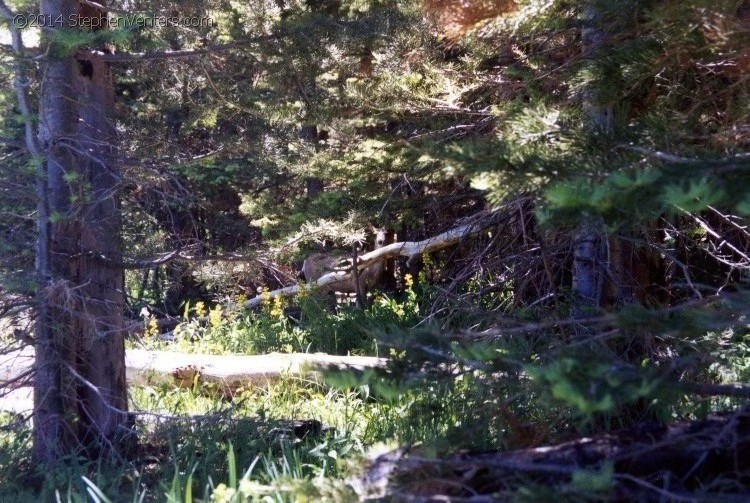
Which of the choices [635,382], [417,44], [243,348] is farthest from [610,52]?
[243,348]

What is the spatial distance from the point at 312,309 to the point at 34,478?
519cm

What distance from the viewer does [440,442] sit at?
9.90 ft

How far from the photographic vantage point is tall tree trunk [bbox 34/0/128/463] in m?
4.76

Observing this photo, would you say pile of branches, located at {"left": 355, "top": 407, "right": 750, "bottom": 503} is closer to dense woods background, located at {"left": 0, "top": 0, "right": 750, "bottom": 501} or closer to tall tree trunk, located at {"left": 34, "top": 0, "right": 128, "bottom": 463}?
dense woods background, located at {"left": 0, "top": 0, "right": 750, "bottom": 501}

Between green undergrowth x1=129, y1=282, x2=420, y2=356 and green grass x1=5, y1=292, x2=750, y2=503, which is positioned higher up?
green undergrowth x1=129, y1=282, x2=420, y2=356

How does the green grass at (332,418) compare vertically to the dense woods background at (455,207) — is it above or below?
below

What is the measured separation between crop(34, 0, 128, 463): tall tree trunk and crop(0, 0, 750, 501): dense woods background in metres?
0.02

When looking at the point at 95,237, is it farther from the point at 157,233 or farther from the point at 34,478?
the point at 34,478

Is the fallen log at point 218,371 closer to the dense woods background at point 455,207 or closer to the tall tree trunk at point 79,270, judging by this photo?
the dense woods background at point 455,207

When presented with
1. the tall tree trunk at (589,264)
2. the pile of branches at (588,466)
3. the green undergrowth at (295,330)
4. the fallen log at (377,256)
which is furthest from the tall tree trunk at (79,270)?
the fallen log at (377,256)


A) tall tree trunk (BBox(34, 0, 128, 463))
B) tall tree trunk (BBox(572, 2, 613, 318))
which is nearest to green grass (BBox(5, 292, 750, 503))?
tall tree trunk (BBox(34, 0, 128, 463))

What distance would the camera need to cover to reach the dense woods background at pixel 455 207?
8.86 ft

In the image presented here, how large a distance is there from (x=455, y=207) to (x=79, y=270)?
4.40 m

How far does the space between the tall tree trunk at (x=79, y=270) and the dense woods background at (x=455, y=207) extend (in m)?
0.02
